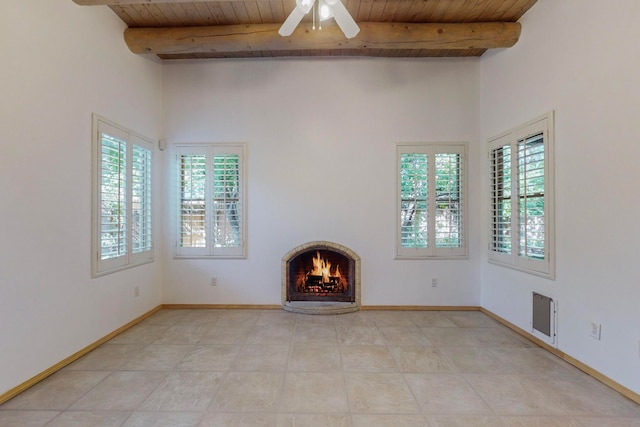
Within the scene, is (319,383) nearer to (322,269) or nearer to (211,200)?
(322,269)

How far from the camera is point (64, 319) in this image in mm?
2596

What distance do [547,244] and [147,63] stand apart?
16.5ft

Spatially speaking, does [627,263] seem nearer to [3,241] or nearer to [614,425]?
[614,425]

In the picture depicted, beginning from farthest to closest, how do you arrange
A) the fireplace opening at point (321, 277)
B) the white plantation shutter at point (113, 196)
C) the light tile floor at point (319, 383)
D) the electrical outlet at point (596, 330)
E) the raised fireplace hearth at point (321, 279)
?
the fireplace opening at point (321, 277) < the raised fireplace hearth at point (321, 279) < the white plantation shutter at point (113, 196) < the electrical outlet at point (596, 330) < the light tile floor at point (319, 383)

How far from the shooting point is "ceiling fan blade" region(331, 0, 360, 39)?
7.14 feet

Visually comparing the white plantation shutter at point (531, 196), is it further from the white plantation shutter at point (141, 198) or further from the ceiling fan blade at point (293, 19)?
the white plantation shutter at point (141, 198)

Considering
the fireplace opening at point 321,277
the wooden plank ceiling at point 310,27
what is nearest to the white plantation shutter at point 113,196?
the wooden plank ceiling at point 310,27

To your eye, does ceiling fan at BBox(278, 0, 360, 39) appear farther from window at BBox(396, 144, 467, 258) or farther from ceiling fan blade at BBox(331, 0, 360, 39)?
window at BBox(396, 144, 467, 258)

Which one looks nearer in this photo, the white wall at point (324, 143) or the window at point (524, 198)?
the window at point (524, 198)

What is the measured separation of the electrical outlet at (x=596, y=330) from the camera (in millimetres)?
2393

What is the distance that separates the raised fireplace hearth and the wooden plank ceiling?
252 cm

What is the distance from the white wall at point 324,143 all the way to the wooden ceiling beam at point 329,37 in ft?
2.03

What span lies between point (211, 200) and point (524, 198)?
3.78m

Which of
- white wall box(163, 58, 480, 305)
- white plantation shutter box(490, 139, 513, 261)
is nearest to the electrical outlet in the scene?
white plantation shutter box(490, 139, 513, 261)
